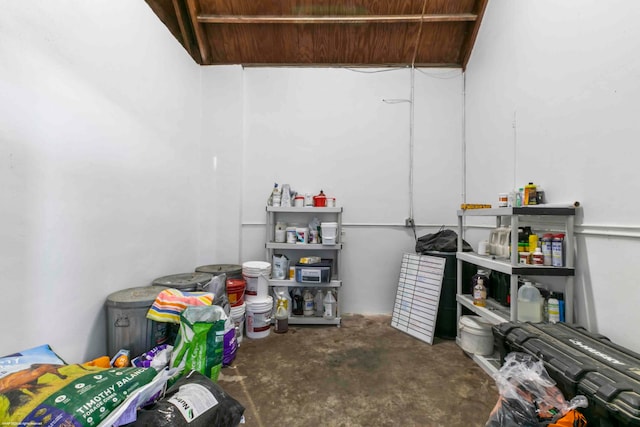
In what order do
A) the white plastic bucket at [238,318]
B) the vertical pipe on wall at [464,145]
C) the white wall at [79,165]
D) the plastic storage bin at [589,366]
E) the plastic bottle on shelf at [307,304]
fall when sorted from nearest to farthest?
the plastic storage bin at [589,366] < the white wall at [79,165] < the white plastic bucket at [238,318] < the plastic bottle on shelf at [307,304] < the vertical pipe on wall at [464,145]

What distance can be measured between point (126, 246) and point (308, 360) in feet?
5.40

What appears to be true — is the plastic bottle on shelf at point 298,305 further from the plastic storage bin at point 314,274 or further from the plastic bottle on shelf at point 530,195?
the plastic bottle on shelf at point 530,195

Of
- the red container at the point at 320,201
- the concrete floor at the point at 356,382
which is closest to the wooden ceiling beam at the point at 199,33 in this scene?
the red container at the point at 320,201

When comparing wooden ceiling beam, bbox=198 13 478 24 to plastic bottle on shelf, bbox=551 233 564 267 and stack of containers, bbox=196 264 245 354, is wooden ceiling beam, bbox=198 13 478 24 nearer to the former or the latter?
plastic bottle on shelf, bbox=551 233 564 267

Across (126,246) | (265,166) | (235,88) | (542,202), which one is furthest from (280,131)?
(542,202)

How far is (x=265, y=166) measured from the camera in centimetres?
327

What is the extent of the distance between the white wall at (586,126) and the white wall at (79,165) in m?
3.11

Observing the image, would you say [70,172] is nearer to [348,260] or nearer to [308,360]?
[308,360]

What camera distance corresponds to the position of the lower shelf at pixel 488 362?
6.48ft

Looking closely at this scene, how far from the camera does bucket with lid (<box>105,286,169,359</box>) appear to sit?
1775mm

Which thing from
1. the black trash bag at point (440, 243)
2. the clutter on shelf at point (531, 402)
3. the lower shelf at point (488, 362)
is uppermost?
the black trash bag at point (440, 243)

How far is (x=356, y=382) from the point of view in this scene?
1.89 m

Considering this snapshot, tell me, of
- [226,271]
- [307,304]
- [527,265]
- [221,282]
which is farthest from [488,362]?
[226,271]

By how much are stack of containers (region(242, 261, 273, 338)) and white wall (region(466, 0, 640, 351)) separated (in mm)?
2335
